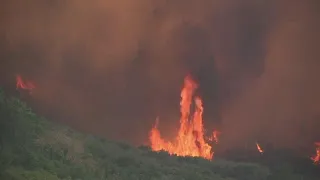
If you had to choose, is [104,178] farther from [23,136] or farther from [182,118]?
[182,118]

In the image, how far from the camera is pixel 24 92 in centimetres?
4291

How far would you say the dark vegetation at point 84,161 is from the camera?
71.7 ft

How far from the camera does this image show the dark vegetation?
71.7 ft

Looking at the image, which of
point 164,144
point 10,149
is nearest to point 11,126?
point 10,149

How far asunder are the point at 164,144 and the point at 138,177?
21.1 metres

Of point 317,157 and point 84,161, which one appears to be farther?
point 317,157

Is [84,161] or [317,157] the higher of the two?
[317,157]

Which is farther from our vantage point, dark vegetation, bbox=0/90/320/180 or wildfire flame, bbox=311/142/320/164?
wildfire flame, bbox=311/142/320/164

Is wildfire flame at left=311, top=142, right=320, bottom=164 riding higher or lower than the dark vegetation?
higher

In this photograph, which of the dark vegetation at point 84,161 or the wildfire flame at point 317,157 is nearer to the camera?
the dark vegetation at point 84,161

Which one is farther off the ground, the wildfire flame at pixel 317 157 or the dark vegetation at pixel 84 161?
the wildfire flame at pixel 317 157

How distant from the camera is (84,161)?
2958 cm

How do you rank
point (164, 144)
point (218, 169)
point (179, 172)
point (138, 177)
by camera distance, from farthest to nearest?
point (164, 144)
point (218, 169)
point (179, 172)
point (138, 177)

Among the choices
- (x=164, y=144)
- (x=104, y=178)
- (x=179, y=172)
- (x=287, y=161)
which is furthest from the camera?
(x=164, y=144)
